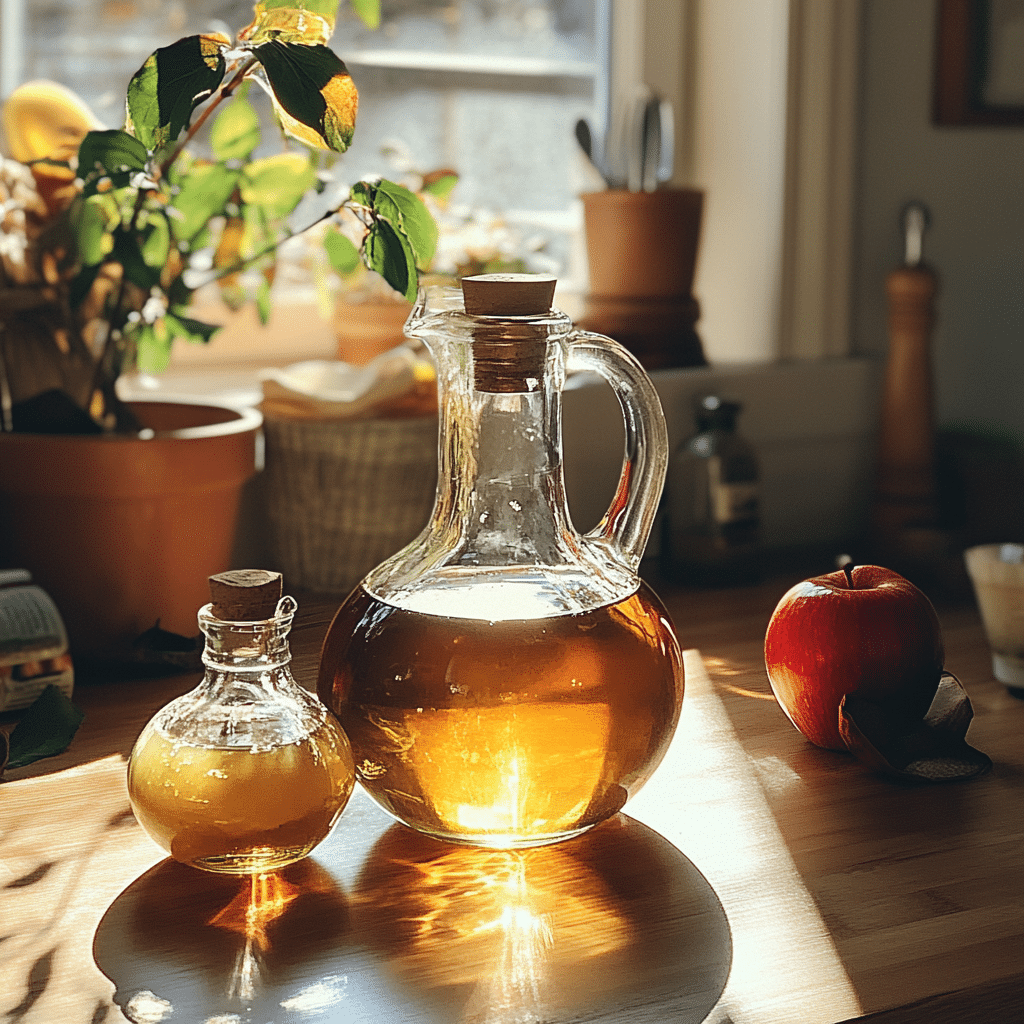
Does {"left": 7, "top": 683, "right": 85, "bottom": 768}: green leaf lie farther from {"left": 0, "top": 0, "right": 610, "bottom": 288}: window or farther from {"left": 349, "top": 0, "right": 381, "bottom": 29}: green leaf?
{"left": 0, "top": 0, "right": 610, "bottom": 288}: window

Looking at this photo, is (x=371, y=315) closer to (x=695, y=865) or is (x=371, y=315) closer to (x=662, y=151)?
(x=662, y=151)

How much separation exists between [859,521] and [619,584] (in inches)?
36.0

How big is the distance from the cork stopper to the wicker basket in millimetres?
495

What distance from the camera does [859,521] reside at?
1.52 meters

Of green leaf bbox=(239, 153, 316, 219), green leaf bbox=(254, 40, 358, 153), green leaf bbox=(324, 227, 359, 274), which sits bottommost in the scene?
green leaf bbox=(324, 227, 359, 274)

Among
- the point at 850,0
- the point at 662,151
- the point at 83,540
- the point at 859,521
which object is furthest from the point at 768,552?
the point at 83,540

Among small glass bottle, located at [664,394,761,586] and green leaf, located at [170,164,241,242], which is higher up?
green leaf, located at [170,164,241,242]

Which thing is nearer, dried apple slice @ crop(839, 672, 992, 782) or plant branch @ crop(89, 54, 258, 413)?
dried apple slice @ crop(839, 672, 992, 782)

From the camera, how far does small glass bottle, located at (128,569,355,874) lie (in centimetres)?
60

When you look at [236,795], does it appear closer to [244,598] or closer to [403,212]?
[244,598]

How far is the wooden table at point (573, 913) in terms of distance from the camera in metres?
0.55

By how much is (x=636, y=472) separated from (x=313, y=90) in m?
0.24

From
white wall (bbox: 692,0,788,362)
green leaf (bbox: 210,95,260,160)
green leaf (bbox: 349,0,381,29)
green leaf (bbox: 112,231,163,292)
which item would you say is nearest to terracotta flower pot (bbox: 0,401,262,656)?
green leaf (bbox: 112,231,163,292)

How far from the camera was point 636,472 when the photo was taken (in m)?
0.70
